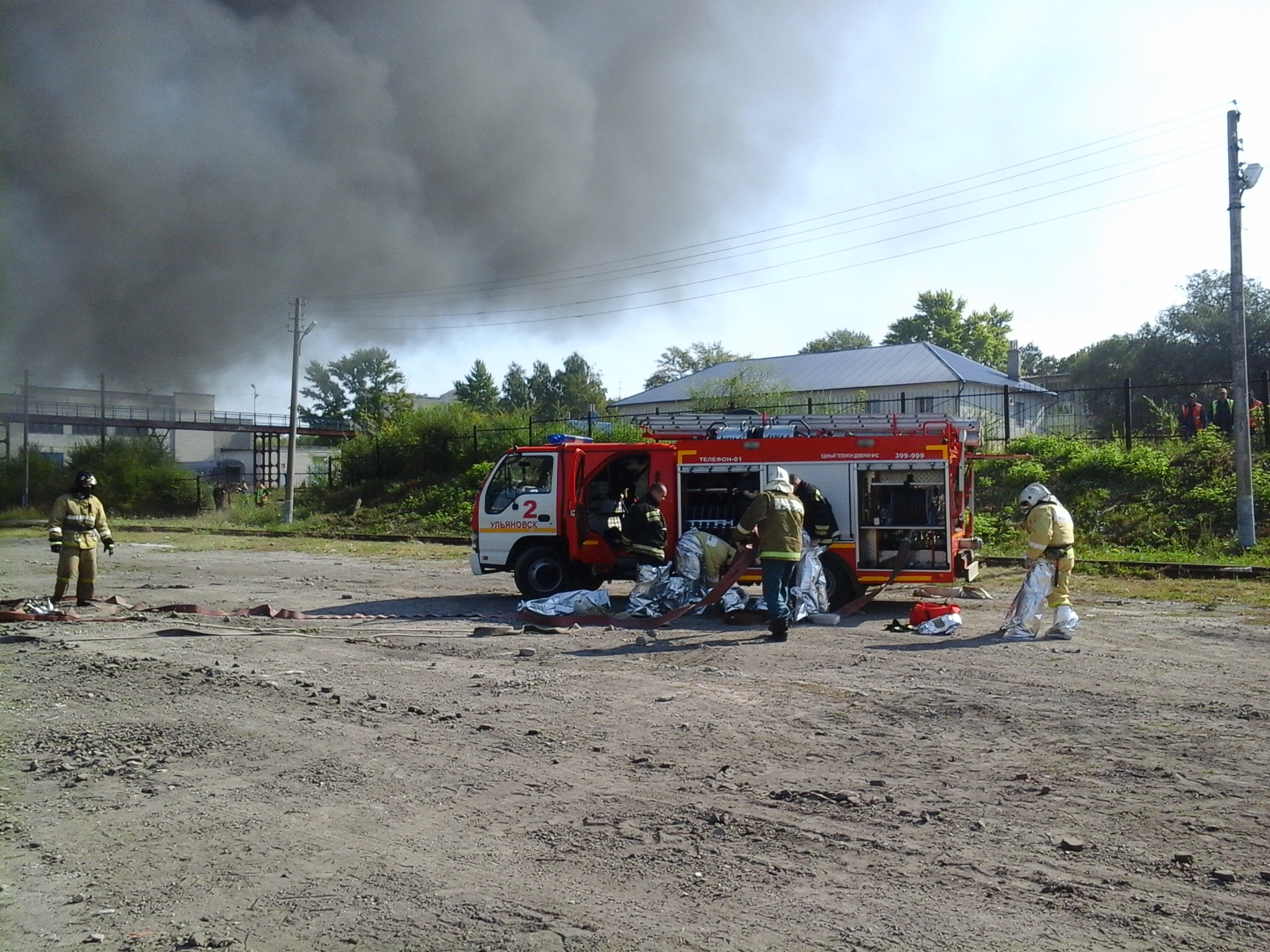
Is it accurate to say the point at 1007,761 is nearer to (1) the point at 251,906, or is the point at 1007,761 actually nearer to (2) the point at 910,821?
(2) the point at 910,821

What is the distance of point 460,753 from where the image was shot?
617 centimetres

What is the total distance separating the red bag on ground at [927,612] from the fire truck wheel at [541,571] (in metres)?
4.47

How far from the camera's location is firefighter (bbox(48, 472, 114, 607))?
12734 mm

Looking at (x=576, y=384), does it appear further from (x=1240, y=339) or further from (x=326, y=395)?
(x=1240, y=339)

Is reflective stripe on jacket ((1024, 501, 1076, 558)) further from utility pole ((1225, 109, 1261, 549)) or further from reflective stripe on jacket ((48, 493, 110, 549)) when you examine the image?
reflective stripe on jacket ((48, 493, 110, 549))

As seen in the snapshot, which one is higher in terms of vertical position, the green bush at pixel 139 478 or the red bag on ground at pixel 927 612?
the green bush at pixel 139 478

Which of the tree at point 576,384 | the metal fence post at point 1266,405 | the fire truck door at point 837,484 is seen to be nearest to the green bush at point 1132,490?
the metal fence post at point 1266,405

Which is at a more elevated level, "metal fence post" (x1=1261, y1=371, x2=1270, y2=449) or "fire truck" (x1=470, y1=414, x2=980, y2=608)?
"metal fence post" (x1=1261, y1=371, x2=1270, y2=449)

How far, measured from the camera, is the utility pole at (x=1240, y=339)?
16.6 metres

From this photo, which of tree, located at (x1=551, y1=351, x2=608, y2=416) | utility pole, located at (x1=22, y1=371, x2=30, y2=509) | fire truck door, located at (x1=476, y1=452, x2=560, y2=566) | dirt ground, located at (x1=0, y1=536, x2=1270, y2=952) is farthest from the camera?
tree, located at (x1=551, y1=351, x2=608, y2=416)

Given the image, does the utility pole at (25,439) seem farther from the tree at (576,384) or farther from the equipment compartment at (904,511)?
the tree at (576,384)

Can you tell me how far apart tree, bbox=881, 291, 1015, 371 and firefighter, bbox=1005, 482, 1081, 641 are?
64.5 meters

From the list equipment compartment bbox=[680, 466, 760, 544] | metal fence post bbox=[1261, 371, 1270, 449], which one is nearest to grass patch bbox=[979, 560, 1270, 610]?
equipment compartment bbox=[680, 466, 760, 544]

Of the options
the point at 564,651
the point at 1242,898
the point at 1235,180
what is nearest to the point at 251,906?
the point at 1242,898
